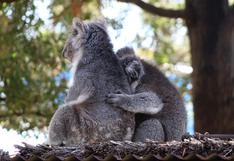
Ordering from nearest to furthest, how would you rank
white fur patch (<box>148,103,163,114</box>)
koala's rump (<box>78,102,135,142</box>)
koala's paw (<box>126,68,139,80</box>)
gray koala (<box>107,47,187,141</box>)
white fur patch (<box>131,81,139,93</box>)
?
koala's rump (<box>78,102,135,142</box>) → gray koala (<box>107,47,187,141</box>) → white fur patch (<box>148,103,163,114</box>) → koala's paw (<box>126,68,139,80</box>) → white fur patch (<box>131,81,139,93</box>)

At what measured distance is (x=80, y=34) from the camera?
36.7 feet

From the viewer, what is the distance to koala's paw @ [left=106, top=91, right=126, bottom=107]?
1015 cm

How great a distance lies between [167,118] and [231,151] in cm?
362

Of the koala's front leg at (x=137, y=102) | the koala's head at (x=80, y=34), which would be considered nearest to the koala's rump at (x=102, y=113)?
the koala's front leg at (x=137, y=102)

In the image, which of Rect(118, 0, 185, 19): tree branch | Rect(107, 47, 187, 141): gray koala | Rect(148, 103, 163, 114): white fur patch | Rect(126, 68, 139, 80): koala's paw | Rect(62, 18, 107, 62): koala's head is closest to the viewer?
Rect(107, 47, 187, 141): gray koala

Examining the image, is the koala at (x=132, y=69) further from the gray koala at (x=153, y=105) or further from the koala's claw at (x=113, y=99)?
the koala's claw at (x=113, y=99)

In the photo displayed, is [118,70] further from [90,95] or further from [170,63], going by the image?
[170,63]

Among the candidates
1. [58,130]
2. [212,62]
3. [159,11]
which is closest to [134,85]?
[58,130]

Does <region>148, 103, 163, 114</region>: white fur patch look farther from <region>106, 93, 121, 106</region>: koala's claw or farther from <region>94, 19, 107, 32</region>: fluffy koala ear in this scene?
<region>94, 19, 107, 32</region>: fluffy koala ear

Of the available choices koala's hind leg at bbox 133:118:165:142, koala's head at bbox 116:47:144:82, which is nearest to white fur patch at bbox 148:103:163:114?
koala's hind leg at bbox 133:118:165:142

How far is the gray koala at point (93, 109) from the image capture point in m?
10.1

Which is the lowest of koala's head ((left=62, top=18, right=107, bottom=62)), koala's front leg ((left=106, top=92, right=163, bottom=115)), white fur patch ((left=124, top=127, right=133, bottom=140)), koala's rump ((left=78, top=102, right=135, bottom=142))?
white fur patch ((left=124, top=127, right=133, bottom=140))

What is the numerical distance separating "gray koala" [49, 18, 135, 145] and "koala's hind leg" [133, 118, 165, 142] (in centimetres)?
15

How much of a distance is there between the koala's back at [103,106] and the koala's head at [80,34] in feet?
1.69
